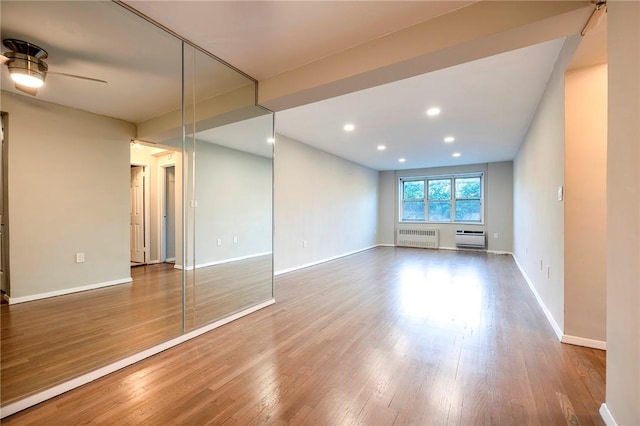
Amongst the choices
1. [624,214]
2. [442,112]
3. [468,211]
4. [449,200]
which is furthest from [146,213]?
[468,211]

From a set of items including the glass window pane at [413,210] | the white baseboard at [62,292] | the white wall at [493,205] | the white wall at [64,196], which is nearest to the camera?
the white wall at [64,196]

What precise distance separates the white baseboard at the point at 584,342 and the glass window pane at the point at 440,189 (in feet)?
21.1

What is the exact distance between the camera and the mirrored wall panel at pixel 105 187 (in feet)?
6.72

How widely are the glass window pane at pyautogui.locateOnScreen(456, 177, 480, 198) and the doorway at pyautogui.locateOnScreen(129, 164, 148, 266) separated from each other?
796 cm

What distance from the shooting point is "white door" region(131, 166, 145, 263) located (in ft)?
15.5

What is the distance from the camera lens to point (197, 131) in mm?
2689

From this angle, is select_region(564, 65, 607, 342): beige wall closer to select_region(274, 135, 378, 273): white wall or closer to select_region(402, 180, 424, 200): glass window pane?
select_region(274, 135, 378, 273): white wall

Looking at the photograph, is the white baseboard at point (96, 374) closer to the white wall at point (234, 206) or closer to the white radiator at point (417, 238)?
the white wall at point (234, 206)

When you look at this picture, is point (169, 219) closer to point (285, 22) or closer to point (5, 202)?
point (5, 202)

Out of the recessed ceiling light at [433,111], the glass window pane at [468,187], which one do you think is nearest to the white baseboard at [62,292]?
the recessed ceiling light at [433,111]

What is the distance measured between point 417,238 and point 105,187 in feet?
25.4

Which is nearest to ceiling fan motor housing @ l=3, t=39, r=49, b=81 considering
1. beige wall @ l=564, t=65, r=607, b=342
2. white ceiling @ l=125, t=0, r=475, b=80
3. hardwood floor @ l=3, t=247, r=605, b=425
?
white ceiling @ l=125, t=0, r=475, b=80

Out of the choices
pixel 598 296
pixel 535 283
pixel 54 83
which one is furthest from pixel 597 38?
pixel 54 83

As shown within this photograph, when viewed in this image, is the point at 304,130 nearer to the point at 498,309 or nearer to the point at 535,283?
the point at 498,309
